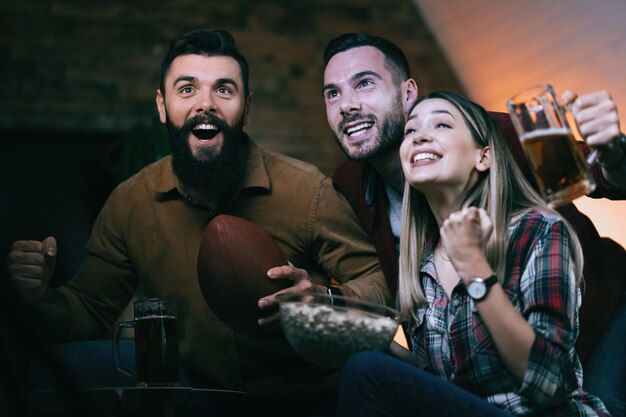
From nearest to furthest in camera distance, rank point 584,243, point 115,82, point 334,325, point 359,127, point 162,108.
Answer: point 334,325
point 584,243
point 359,127
point 162,108
point 115,82

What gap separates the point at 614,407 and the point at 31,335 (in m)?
1.20

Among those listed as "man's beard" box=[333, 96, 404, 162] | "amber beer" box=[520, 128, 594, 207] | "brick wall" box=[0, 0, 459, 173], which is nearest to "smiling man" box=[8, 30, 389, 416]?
"man's beard" box=[333, 96, 404, 162]

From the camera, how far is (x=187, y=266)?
2.35 m

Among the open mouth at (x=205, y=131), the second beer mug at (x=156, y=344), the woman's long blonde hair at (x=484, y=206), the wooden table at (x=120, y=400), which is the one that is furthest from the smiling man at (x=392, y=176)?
the wooden table at (x=120, y=400)

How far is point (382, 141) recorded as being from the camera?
2.31 m

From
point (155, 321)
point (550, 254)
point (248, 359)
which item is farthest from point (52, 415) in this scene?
point (550, 254)

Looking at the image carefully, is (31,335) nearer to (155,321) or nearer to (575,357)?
(155,321)

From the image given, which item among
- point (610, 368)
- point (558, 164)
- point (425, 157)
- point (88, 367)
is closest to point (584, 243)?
point (610, 368)

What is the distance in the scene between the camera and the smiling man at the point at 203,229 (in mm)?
2281

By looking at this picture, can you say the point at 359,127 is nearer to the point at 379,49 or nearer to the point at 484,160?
the point at 379,49

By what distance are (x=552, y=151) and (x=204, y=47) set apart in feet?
3.82

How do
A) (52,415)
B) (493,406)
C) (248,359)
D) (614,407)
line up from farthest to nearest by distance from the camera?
(248,359), (614,407), (52,415), (493,406)

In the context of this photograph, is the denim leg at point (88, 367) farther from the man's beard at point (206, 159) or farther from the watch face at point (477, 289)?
the watch face at point (477, 289)

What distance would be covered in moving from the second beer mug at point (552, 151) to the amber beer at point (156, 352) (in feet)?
2.62
